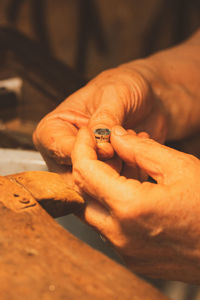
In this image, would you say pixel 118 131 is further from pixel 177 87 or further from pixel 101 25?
pixel 101 25

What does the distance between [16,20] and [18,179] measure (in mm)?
2403

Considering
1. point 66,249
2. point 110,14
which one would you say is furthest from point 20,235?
point 110,14

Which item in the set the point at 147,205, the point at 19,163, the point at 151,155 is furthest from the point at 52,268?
the point at 19,163

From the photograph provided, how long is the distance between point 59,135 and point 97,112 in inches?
4.4

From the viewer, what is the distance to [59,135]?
2.72 feet

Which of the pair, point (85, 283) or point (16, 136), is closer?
point (85, 283)

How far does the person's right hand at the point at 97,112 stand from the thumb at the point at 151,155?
0.03 metres

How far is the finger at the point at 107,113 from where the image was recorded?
2.54 ft

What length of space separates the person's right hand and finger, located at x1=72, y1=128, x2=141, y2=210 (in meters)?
0.05

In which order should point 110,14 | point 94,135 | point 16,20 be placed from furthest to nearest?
point 16,20
point 110,14
point 94,135

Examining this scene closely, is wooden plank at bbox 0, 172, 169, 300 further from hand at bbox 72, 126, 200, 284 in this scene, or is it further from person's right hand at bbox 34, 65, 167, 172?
person's right hand at bbox 34, 65, 167, 172

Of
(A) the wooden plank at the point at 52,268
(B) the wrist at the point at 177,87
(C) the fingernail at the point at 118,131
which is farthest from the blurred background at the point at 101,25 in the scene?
(A) the wooden plank at the point at 52,268

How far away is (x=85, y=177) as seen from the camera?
69 cm

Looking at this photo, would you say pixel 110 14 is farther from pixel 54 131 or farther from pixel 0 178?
pixel 0 178
